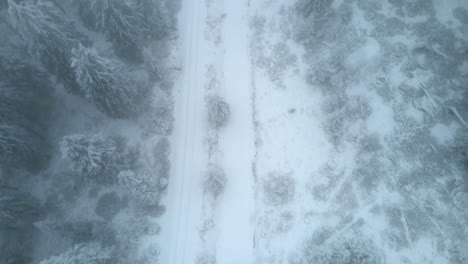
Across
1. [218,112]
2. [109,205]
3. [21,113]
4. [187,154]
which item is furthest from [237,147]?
[21,113]

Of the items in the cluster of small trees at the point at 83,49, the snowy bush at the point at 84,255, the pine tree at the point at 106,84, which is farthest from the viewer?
the cluster of small trees at the point at 83,49

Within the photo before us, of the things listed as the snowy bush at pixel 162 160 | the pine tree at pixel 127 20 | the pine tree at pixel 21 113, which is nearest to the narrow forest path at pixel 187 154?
the snowy bush at pixel 162 160

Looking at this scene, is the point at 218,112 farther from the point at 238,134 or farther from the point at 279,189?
the point at 279,189

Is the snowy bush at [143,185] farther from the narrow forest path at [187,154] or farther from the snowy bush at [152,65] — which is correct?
the snowy bush at [152,65]

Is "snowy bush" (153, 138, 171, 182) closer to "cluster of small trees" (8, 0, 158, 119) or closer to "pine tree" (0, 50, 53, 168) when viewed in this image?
"cluster of small trees" (8, 0, 158, 119)

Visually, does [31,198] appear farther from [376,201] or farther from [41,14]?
[376,201]
